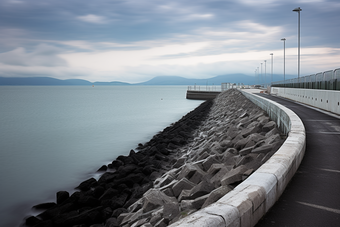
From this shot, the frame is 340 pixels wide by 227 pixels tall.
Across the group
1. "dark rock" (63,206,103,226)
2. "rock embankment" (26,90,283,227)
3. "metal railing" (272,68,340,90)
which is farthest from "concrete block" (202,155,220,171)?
"metal railing" (272,68,340,90)

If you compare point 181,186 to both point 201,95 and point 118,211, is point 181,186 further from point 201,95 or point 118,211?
point 201,95

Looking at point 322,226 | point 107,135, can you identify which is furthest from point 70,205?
point 107,135

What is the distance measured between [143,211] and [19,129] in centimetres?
2884

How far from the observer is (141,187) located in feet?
30.1

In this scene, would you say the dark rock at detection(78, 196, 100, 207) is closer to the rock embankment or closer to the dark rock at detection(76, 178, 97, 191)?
the rock embankment

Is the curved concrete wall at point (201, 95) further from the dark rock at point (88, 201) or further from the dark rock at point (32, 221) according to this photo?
the dark rock at point (32, 221)

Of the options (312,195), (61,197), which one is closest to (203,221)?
(312,195)

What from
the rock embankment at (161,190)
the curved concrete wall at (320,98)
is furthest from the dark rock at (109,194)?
the curved concrete wall at (320,98)

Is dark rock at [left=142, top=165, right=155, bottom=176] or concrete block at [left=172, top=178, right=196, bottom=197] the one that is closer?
concrete block at [left=172, top=178, right=196, bottom=197]

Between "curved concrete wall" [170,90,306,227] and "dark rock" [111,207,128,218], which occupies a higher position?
"curved concrete wall" [170,90,306,227]

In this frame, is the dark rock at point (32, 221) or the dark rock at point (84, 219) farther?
the dark rock at point (32, 221)

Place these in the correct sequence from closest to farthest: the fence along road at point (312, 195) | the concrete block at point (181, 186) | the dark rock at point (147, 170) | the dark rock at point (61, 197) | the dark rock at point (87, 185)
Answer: the fence along road at point (312, 195)
the concrete block at point (181, 186)
the dark rock at point (61, 197)
the dark rock at point (87, 185)
the dark rock at point (147, 170)

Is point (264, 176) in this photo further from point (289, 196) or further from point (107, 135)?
point (107, 135)

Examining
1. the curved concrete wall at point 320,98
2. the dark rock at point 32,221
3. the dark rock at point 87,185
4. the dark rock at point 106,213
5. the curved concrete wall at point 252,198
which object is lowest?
the dark rock at point 32,221
